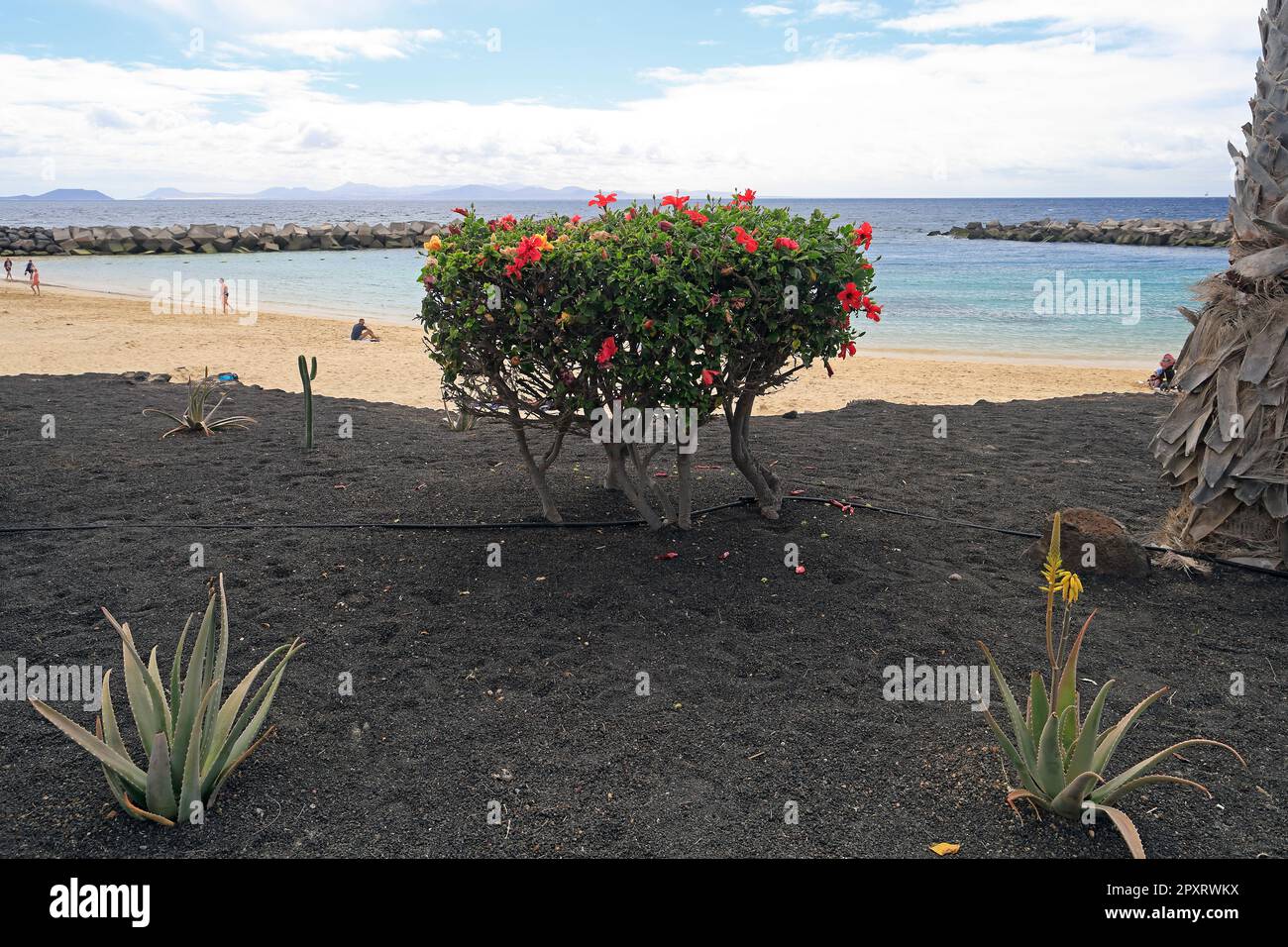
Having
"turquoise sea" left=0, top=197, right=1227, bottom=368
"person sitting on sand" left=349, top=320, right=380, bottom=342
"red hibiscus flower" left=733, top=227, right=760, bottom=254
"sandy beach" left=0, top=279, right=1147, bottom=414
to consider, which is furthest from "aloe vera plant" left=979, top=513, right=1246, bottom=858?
"person sitting on sand" left=349, top=320, right=380, bottom=342

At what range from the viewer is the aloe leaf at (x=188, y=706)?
3.39 metres

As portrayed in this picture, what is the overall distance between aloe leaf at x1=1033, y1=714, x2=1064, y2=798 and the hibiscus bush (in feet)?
8.33

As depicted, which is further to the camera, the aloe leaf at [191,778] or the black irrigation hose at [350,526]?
the black irrigation hose at [350,526]

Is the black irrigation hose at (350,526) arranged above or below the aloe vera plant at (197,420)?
below

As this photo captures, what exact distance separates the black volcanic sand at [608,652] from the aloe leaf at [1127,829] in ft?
0.61

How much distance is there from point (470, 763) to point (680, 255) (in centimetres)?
282

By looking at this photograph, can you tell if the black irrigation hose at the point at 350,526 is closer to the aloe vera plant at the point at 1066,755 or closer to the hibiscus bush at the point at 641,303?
the hibiscus bush at the point at 641,303

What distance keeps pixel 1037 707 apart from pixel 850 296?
8.54ft

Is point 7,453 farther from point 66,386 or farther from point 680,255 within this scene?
point 680,255

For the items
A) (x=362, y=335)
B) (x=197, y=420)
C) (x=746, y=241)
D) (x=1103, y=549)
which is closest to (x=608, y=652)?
(x=746, y=241)

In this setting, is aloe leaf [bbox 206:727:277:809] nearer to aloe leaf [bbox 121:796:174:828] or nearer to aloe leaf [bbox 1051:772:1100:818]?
aloe leaf [bbox 121:796:174:828]

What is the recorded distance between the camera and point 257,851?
3193 mm

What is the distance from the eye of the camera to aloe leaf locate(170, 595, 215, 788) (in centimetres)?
339

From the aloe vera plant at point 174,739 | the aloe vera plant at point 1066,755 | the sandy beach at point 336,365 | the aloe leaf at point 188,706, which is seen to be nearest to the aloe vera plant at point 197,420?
the sandy beach at point 336,365
